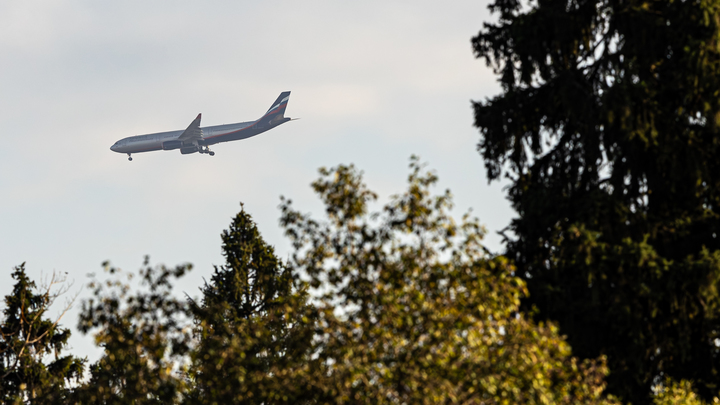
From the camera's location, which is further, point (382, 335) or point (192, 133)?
point (192, 133)

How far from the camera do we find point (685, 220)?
1848cm

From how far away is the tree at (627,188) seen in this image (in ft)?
58.2

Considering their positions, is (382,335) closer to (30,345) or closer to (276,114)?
(30,345)

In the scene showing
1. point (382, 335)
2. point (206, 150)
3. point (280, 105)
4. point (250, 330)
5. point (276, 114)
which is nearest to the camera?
point (382, 335)

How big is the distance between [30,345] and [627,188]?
2272 cm

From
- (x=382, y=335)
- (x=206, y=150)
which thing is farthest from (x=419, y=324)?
(x=206, y=150)

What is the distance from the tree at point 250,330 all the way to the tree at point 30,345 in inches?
205

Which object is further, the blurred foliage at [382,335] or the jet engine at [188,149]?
the jet engine at [188,149]

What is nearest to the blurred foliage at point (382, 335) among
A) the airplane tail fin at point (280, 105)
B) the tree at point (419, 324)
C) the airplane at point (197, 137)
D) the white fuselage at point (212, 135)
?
the tree at point (419, 324)

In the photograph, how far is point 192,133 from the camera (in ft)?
334

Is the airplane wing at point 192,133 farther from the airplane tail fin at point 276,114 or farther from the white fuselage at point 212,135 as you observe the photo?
the airplane tail fin at point 276,114

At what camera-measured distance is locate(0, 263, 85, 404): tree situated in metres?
29.9

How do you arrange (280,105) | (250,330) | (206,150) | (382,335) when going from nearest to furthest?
(382,335) < (250,330) < (206,150) < (280,105)

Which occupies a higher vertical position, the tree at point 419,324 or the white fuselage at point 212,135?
the white fuselage at point 212,135
